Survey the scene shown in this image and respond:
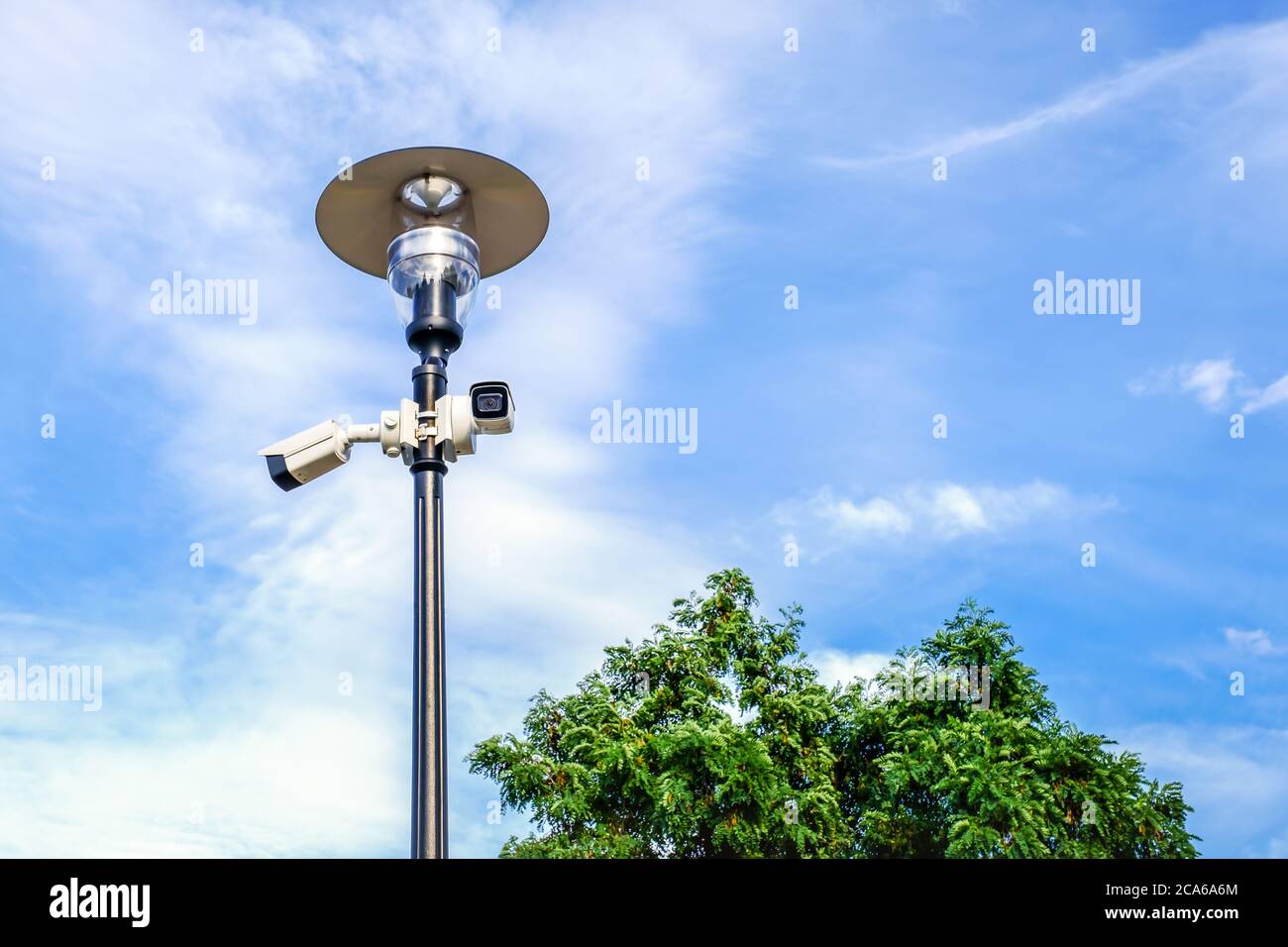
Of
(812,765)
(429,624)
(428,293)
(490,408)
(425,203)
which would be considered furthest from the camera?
(812,765)

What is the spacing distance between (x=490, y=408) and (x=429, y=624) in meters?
0.95

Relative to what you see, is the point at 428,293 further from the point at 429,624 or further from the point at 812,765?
the point at 812,765

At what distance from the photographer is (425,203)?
5215 millimetres

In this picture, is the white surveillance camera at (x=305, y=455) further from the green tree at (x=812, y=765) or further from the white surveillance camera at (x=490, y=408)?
the green tree at (x=812, y=765)

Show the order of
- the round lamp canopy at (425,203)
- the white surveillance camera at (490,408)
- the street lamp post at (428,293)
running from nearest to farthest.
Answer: the street lamp post at (428,293) < the white surveillance camera at (490,408) < the round lamp canopy at (425,203)

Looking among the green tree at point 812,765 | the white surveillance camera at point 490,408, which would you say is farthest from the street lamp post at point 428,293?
the green tree at point 812,765

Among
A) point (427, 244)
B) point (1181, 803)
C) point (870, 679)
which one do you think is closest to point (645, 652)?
point (870, 679)

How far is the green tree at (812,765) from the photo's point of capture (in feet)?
39.7

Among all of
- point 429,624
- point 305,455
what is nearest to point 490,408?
point 305,455

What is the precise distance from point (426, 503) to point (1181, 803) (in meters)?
10.9

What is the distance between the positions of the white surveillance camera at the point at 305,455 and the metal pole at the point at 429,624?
0.33 m

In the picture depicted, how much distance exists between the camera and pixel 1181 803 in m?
12.5

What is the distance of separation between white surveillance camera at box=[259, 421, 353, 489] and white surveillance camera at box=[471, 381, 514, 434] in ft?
1.48

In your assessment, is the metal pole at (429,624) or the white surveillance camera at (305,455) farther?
the white surveillance camera at (305,455)
